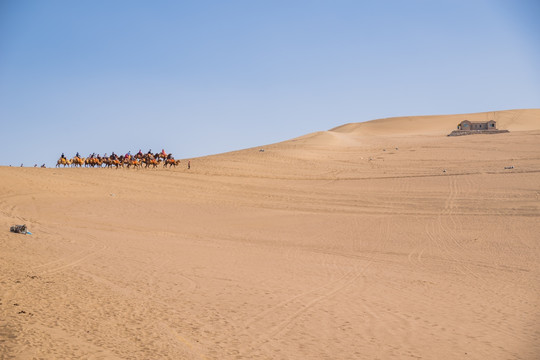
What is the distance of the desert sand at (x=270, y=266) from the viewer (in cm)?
799

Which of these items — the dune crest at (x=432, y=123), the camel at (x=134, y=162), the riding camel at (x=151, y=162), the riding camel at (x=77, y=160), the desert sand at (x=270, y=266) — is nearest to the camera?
the desert sand at (x=270, y=266)

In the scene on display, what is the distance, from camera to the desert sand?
799 cm

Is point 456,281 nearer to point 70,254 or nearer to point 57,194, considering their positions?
point 70,254

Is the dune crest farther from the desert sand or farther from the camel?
the desert sand

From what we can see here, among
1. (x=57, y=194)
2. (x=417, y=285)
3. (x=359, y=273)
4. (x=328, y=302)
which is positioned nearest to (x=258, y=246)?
(x=359, y=273)

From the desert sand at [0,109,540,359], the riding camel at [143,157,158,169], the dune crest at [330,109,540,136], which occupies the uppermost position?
the dune crest at [330,109,540,136]

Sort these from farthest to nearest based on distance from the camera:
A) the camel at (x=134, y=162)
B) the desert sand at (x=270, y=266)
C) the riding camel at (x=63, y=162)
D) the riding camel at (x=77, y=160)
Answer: the riding camel at (x=77, y=160) → the camel at (x=134, y=162) → the riding camel at (x=63, y=162) → the desert sand at (x=270, y=266)

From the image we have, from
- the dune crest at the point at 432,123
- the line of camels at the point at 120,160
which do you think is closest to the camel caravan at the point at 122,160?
the line of camels at the point at 120,160

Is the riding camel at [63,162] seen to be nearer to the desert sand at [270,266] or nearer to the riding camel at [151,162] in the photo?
the desert sand at [270,266]

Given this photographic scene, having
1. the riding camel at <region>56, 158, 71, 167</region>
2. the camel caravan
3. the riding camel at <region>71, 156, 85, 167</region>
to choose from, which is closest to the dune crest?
the camel caravan

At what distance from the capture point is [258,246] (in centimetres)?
1884

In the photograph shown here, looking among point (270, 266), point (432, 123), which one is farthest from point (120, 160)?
point (432, 123)

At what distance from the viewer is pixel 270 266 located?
15.0 metres

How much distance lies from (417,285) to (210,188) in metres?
22.7
